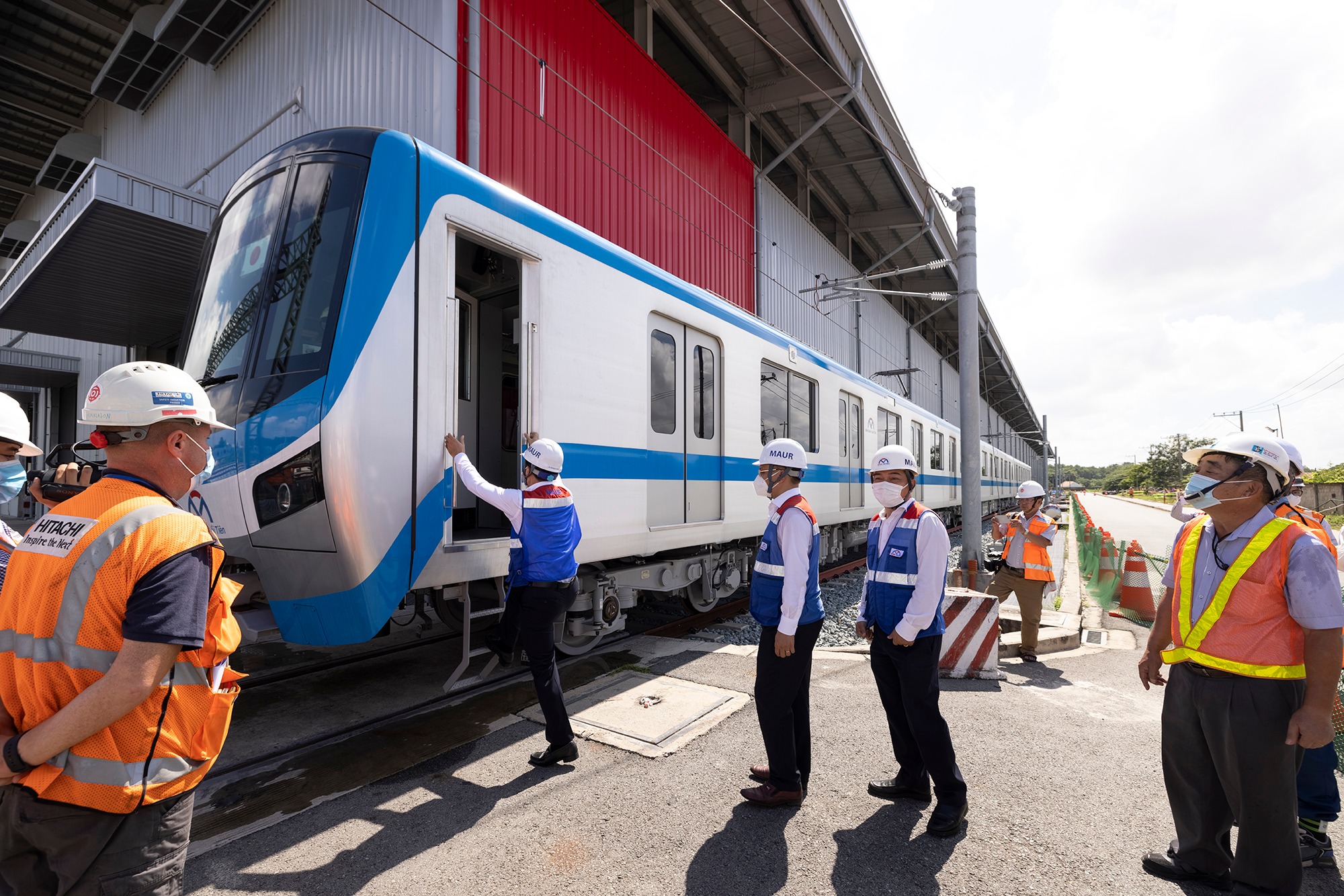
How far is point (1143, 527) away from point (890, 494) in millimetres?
32031

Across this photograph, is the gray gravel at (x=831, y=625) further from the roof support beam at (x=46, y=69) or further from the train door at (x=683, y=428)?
the roof support beam at (x=46, y=69)

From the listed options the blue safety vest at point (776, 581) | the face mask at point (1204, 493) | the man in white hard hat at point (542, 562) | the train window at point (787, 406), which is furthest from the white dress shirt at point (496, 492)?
the train window at point (787, 406)

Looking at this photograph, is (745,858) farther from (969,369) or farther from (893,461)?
(969,369)

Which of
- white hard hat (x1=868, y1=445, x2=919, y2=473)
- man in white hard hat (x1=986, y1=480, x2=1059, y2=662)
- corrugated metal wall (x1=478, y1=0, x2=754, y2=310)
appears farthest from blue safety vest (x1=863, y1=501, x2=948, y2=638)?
corrugated metal wall (x1=478, y1=0, x2=754, y2=310)

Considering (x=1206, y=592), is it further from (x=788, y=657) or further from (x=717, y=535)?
(x=717, y=535)

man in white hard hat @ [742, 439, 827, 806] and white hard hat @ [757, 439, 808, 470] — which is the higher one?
white hard hat @ [757, 439, 808, 470]

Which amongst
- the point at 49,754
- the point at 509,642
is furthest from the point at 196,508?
the point at 49,754

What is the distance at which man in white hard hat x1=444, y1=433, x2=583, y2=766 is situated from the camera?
12.5 ft

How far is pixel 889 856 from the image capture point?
9.65 ft

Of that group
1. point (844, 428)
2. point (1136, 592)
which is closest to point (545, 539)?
point (844, 428)

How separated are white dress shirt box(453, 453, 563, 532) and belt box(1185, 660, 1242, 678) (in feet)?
10.2

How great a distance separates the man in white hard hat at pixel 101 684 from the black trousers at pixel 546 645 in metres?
2.26

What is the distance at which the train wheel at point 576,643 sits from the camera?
18.8 feet

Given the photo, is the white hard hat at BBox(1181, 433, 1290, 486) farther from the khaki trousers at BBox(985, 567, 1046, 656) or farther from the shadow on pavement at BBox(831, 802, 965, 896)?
the khaki trousers at BBox(985, 567, 1046, 656)
